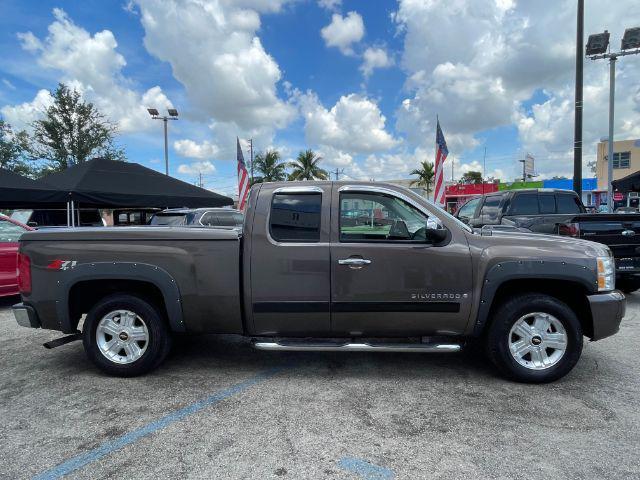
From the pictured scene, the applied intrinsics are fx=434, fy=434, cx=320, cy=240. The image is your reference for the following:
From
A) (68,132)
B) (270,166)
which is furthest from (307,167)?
(68,132)

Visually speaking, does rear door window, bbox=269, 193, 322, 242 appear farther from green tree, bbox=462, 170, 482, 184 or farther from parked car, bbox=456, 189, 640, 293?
green tree, bbox=462, 170, 482, 184

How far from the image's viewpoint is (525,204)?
30.1 ft

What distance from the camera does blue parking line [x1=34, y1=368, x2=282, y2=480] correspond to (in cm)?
272

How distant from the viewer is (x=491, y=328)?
156 inches

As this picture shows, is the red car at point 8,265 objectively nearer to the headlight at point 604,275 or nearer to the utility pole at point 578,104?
the headlight at point 604,275

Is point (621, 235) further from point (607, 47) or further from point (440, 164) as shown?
point (607, 47)

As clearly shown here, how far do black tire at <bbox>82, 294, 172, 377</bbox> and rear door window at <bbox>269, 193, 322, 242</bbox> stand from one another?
1.41m

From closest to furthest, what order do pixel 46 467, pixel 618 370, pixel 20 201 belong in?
1. pixel 46 467
2. pixel 618 370
3. pixel 20 201

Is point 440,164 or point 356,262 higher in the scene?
point 440,164

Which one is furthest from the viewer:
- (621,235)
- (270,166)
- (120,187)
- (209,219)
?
(270,166)

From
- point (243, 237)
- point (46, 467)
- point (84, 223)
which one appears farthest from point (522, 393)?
point (84, 223)

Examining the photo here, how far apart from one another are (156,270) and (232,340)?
5.74 ft

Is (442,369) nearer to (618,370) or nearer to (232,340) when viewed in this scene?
(618,370)

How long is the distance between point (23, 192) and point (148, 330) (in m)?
9.16
